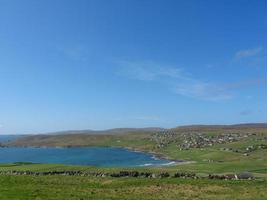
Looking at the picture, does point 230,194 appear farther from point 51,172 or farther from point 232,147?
point 232,147

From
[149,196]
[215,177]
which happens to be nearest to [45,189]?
[149,196]

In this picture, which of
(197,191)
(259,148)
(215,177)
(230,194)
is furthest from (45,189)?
(259,148)

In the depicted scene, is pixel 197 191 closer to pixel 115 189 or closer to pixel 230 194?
pixel 230 194

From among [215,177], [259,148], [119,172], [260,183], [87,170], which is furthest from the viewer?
[259,148]

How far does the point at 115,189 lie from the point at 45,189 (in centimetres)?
723

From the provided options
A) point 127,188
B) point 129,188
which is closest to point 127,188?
point 127,188

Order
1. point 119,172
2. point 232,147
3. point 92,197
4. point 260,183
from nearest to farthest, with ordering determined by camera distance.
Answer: point 92,197, point 260,183, point 119,172, point 232,147

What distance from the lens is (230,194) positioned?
39.9m

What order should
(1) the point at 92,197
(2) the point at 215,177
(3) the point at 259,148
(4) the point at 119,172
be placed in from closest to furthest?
(1) the point at 92,197 < (2) the point at 215,177 < (4) the point at 119,172 < (3) the point at 259,148

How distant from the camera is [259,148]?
128500 mm

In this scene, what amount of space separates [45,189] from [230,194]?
17.5m

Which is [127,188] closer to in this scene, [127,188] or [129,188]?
[127,188]

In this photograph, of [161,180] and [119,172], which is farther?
[119,172]

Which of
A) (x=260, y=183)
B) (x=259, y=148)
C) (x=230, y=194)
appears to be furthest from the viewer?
(x=259, y=148)
